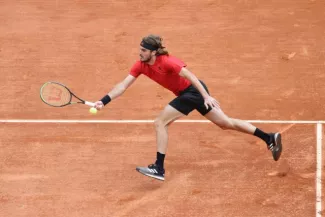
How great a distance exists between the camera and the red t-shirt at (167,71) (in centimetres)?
1122

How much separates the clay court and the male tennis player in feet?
1.76

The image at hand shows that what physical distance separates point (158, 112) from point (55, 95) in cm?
246

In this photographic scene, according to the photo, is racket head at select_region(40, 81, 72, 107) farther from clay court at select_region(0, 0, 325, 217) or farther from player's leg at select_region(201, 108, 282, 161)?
player's leg at select_region(201, 108, 282, 161)

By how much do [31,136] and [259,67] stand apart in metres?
4.78

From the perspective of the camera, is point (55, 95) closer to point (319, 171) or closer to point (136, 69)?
point (136, 69)

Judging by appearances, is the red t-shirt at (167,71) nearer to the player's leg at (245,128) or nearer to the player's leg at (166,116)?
A: the player's leg at (166,116)

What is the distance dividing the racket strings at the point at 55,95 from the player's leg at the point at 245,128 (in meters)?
2.20

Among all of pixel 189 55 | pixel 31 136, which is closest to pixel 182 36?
pixel 189 55

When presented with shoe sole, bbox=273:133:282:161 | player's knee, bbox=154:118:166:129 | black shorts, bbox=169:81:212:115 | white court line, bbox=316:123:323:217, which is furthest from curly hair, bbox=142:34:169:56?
white court line, bbox=316:123:323:217

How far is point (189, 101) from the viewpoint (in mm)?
11531

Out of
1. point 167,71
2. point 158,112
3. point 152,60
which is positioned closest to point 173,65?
Answer: point 167,71

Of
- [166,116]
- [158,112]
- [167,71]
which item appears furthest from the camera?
[158,112]

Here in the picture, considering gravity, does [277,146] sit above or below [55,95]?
below

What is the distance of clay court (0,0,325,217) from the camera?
1157 cm
